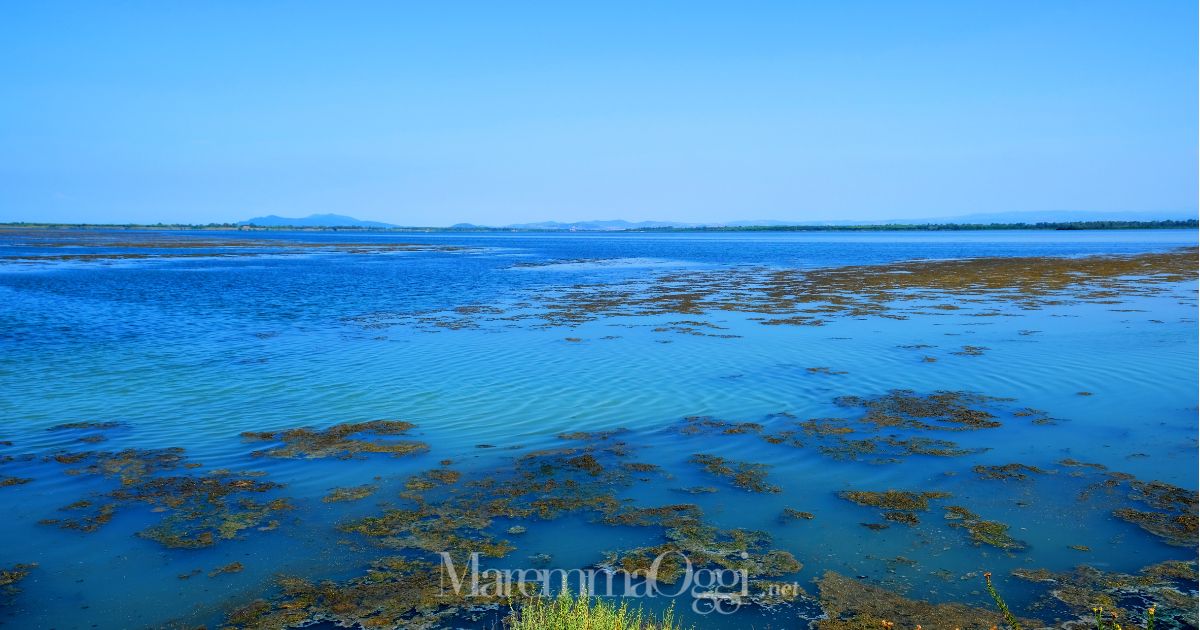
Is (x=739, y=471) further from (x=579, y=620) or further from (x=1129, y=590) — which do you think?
(x=579, y=620)

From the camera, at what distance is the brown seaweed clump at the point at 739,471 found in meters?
9.27

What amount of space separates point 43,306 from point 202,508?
2504cm

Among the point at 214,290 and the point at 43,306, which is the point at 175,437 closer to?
the point at 43,306

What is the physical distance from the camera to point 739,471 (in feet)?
32.1

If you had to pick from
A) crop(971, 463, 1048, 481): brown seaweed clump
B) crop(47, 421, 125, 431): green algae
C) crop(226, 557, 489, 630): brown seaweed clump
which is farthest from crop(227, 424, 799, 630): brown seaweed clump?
crop(47, 421, 125, 431): green algae

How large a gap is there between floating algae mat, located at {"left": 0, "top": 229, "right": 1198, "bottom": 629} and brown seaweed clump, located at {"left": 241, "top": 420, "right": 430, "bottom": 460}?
0.06 metres

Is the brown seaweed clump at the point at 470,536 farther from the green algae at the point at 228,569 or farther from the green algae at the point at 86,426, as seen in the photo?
the green algae at the point at 86,426

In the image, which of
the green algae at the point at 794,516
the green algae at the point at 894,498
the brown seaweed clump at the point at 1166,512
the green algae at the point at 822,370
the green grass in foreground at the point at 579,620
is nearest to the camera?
the green grass in foreground at the point at 579,620

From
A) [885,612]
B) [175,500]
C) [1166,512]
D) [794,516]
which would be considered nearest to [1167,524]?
[1166,512]

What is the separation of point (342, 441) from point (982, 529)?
8.53 m

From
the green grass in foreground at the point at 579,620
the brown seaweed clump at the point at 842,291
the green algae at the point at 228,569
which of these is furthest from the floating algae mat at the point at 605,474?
the brown seaweed clump at the point at 842,291

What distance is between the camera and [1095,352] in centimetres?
1744

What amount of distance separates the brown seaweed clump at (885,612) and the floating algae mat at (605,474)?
1.0 inches

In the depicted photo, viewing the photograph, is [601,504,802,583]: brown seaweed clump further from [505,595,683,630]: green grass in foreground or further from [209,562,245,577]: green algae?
[209,562,245,577]: green algae
